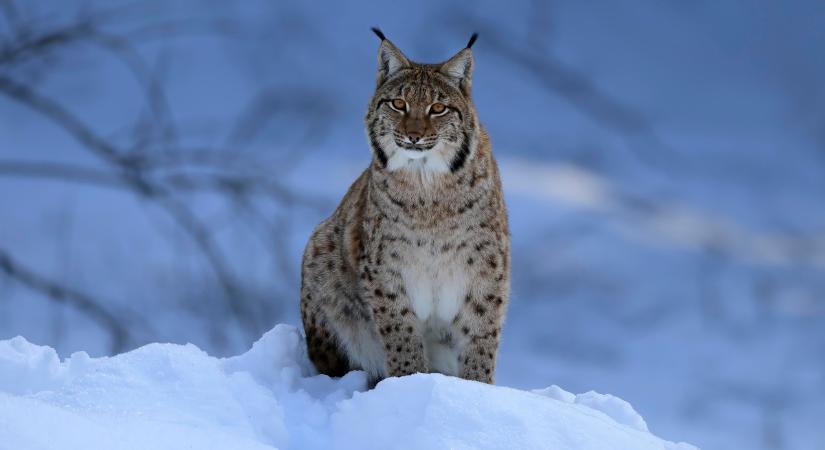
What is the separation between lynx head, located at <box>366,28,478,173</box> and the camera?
580cm

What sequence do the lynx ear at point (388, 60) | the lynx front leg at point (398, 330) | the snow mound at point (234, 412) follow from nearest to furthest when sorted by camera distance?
the snow mound at point (234, 412)
the lynx front leg at point (398, 330)
the lynx ear at point (388, 60)

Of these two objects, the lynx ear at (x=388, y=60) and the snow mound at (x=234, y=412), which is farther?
the lynx ear at (x=388, y=60)

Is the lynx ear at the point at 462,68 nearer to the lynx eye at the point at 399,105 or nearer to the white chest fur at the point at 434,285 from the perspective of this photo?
the lynx eye at the point at 399,105

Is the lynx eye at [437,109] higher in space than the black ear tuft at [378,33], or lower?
lower

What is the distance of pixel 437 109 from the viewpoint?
19.2 ft

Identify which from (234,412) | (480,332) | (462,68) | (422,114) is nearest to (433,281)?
(480,332)

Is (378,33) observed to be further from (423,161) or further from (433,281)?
(433,281)

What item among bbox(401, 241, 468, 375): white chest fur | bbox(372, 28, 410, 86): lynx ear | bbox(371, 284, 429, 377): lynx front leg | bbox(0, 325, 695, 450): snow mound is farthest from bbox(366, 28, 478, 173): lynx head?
bbox(0, 325, 695, 450): snow mound

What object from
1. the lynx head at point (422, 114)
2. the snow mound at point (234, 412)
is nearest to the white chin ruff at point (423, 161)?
the lynx head at point (422, 114)

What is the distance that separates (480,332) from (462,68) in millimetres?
1520

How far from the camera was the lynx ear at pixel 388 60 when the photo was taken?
19.9ft

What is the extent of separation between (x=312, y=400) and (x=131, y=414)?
4.23 feet

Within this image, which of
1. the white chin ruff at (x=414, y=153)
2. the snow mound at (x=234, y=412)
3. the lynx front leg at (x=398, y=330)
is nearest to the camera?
the snow mound at (x=234, y=412)

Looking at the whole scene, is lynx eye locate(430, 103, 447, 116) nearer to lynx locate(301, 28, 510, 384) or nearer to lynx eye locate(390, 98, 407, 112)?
lynx locate(301, 28, 510, 384)
